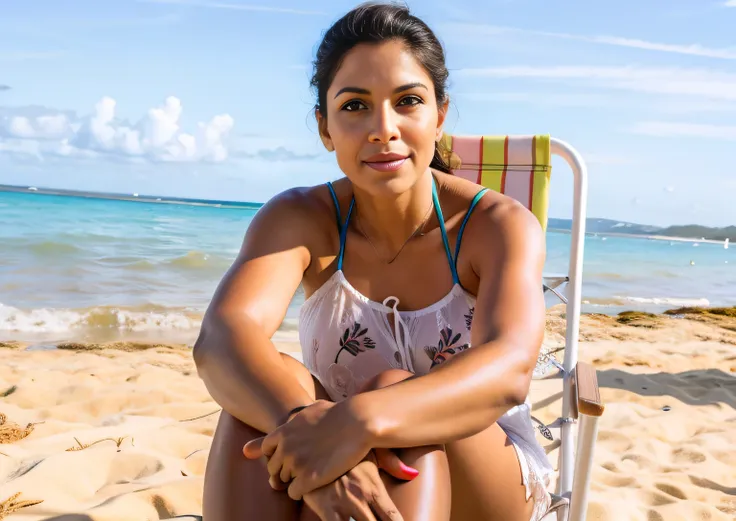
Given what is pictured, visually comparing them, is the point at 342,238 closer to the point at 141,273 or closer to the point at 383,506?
the point at 383,506

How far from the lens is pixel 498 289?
65.0 inches

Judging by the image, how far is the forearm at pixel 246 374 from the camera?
1.45 metres

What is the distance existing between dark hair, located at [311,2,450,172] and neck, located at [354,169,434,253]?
26 centimetres

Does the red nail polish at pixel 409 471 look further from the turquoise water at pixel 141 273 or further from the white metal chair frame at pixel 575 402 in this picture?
the turquoise water at pixel 141 273

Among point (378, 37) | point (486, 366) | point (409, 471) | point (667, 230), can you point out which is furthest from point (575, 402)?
point (667, 230)

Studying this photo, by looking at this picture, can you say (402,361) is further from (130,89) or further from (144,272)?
(130,89)

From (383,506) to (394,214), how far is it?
88 cm

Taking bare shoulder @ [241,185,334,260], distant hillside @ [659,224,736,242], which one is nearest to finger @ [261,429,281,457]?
bare shoulder @ [241,185,334,260]

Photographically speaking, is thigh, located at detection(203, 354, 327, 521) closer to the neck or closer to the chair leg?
the neck

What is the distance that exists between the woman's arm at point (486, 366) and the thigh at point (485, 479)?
0.30ft

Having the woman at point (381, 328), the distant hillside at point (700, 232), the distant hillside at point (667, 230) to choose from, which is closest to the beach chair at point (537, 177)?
the woman at point (381, 328)

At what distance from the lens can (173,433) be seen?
11.9 ft

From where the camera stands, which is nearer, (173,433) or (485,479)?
(485,479)

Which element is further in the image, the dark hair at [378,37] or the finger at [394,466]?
the dark hair at [378,37]
